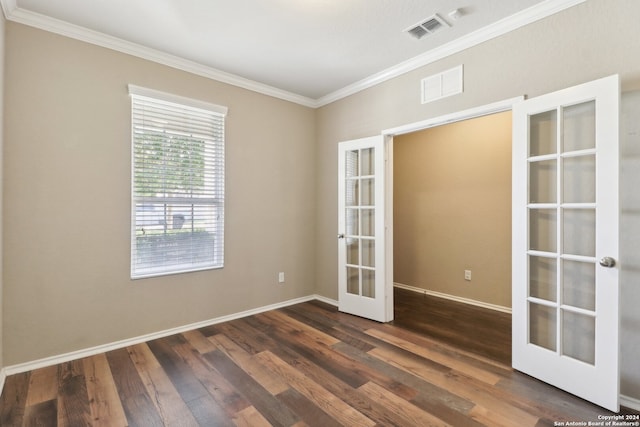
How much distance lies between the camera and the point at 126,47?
9.23 ft

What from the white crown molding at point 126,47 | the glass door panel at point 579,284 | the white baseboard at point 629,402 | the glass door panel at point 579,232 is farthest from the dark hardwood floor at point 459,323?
the white crown molding at point 126,47

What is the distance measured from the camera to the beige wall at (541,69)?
1.98m

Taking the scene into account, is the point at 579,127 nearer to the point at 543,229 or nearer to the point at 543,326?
the point at 543,229

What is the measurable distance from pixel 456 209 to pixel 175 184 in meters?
3.66

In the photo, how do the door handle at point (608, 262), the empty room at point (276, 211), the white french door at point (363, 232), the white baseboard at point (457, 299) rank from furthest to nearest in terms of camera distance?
the white baseboard at point (457, 299)
the white french door at point (363, 232)
the empty room at point (276, 211)
the door handle at point (608, 262)

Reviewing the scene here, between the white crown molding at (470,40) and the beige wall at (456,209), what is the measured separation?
1526 mm

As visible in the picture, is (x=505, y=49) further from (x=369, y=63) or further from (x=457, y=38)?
(x=369, y=63)

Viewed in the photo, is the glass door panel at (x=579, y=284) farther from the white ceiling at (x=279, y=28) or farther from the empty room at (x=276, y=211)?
the white ceiling at (x=279, y=28)

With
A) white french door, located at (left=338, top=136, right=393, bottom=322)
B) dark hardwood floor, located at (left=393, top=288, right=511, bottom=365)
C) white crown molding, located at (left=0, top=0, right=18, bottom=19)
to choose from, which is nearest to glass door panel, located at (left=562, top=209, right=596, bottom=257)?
dark hardwood floor, located at (left=393, top=288, right=511, bottom=365)

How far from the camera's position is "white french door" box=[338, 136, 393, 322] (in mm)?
3430

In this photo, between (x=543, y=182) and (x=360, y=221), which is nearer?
(x=543, y=182)

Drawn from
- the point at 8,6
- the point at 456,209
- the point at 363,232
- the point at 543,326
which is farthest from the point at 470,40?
the point at 8,6

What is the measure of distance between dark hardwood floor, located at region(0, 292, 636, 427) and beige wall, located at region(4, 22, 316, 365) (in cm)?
32

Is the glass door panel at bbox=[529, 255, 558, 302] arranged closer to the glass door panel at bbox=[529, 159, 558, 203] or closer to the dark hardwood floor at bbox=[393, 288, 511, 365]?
the glass door panel at bbox=[529, 159, 558, 203]
